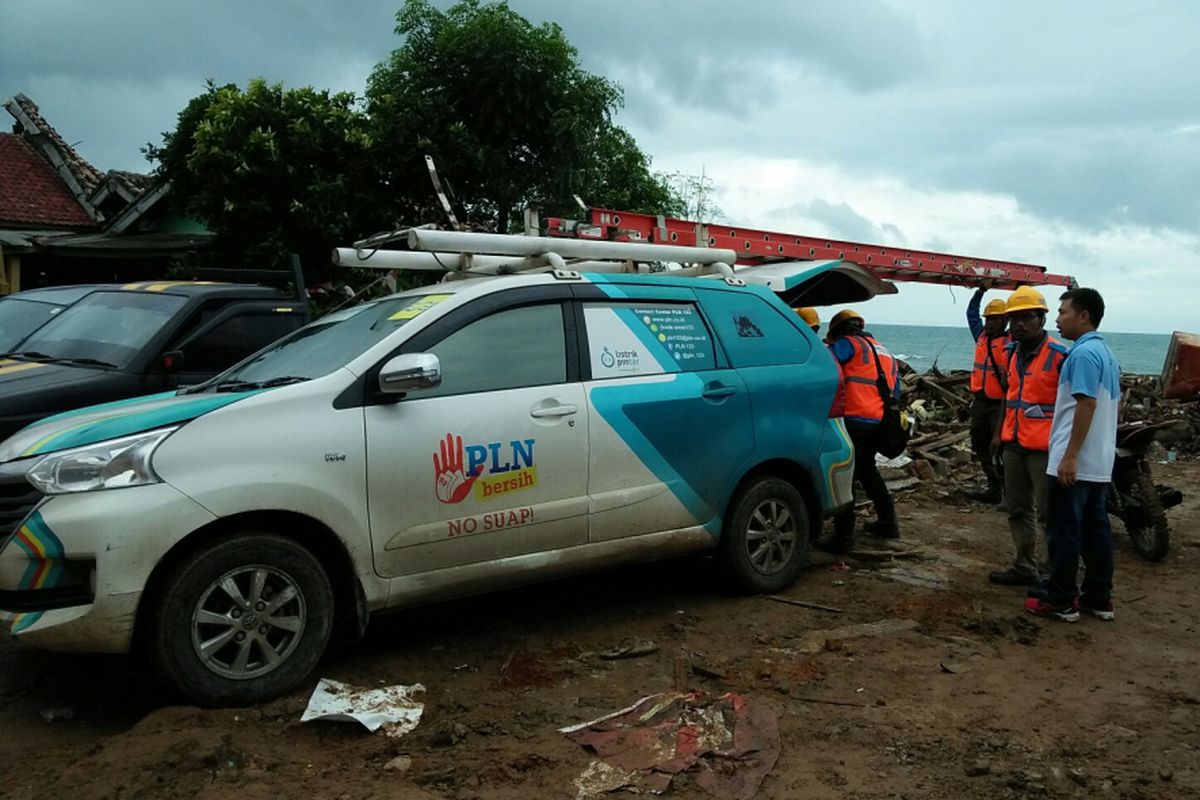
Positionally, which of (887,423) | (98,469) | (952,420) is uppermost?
(98,469)

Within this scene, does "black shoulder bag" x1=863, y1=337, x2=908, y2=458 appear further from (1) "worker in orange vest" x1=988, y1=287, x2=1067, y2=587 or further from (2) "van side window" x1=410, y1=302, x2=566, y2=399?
(2) "van side window" x1=410, y1=302, x2=566, y2=399

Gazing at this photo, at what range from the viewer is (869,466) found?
7.67m

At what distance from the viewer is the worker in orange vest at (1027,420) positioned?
605 cm

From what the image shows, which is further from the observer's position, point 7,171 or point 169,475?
point 7,171

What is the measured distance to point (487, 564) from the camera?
4707mm

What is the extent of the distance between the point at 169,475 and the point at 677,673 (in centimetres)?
244

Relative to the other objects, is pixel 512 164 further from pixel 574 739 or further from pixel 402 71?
pixel 574 739

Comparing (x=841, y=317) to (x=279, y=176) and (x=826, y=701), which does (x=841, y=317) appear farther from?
(x=279, y=176)

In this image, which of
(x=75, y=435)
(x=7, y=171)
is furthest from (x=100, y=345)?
(x=7, y=171)

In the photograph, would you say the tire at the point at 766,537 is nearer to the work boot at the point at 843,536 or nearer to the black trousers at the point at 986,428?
the work boot at the point at 843,536

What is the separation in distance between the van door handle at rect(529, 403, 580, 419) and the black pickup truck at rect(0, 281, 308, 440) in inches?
125

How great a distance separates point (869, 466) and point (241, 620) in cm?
509

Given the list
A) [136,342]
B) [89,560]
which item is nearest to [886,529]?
[136,342]

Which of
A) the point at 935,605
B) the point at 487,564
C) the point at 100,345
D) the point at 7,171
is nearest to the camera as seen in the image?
the point at 487,564
